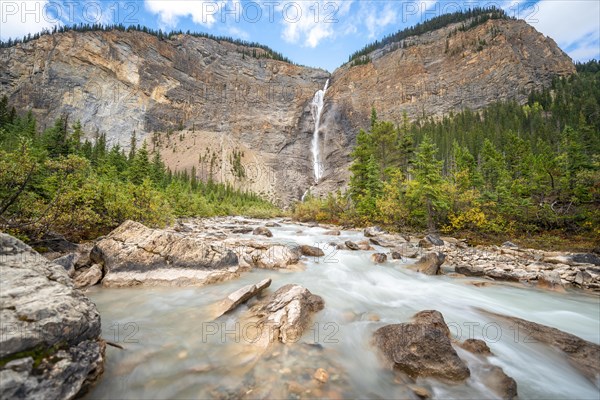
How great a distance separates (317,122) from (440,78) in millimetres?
48727

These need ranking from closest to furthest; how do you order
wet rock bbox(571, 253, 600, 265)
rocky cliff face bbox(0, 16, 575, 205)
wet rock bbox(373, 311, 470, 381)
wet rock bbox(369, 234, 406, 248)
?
wet rock bbox(373, 311, 470, 381) < wet rock bbox(571, 253, 600, 265) < wet rock bbox(369, 234, 406, 248) < rocky cliff face bbox(0, 16, 575, 205)

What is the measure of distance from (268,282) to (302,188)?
84398mm

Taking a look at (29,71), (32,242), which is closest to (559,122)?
(32,242)

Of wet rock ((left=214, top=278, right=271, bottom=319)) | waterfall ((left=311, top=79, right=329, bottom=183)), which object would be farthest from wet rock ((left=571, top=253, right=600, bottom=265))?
waterfall ((left=311, top=79, right=329, bottom=183))

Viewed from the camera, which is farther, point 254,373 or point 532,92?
point 532,92

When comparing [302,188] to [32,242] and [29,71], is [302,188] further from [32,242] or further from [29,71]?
[29,71]

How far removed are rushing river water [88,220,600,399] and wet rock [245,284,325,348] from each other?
0.25 metres

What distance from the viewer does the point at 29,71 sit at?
8956cm

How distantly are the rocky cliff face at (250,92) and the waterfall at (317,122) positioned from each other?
2.44 metres

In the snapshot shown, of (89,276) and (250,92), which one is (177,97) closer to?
(250,92)

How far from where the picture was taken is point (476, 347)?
15.5ft

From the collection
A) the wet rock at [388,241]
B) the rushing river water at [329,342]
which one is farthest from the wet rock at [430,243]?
the rushing river water at [329,342]

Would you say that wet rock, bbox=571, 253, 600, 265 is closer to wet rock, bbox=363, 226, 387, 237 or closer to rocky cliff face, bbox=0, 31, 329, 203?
wet rock, bbox=363, 226, 387, 237

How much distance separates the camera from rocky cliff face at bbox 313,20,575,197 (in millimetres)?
85062
